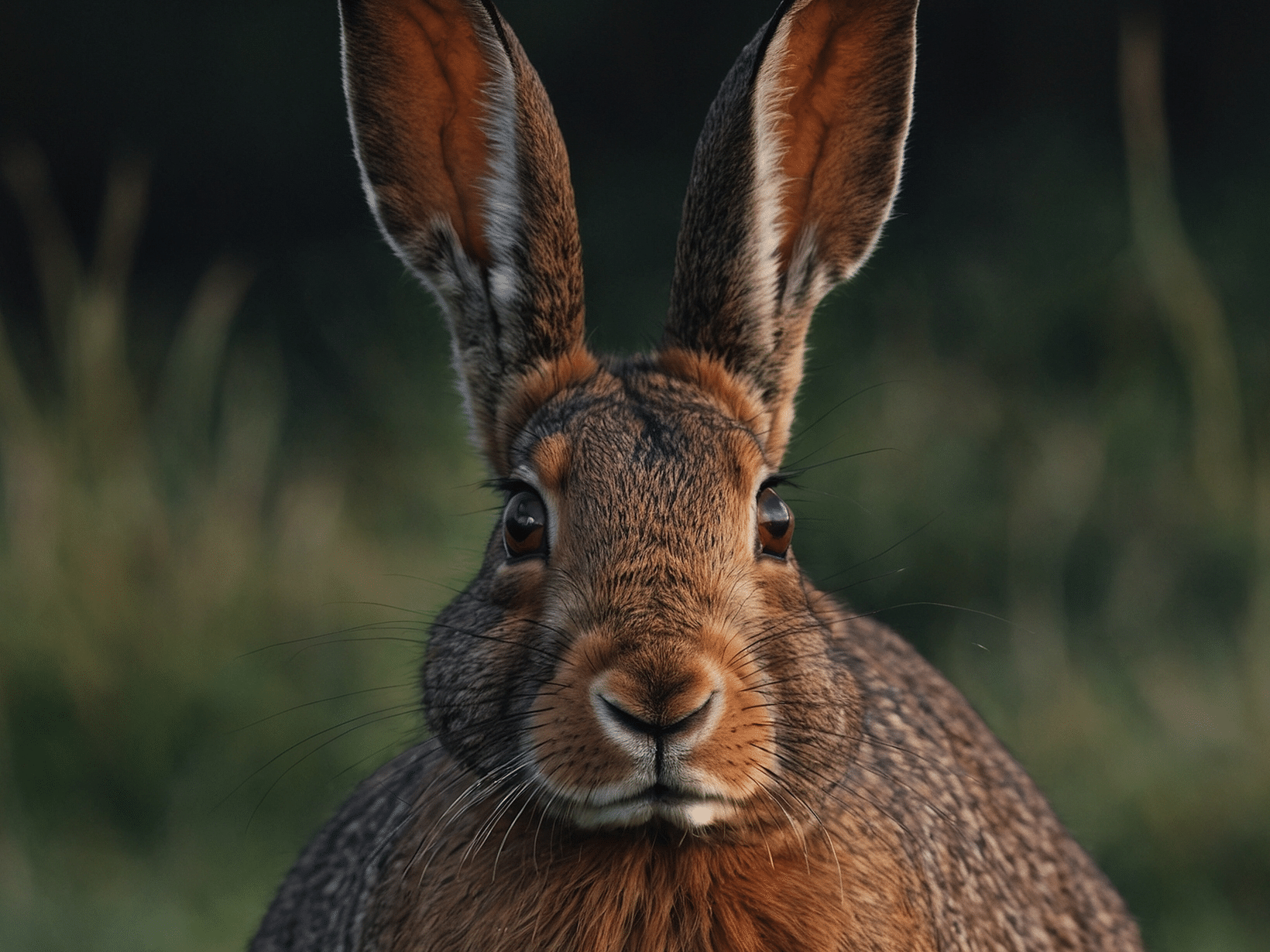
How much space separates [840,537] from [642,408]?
3196 mm

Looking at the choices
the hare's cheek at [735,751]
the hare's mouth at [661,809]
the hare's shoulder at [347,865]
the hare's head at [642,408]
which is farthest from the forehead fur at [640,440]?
the hare's shoulder at [347,865]

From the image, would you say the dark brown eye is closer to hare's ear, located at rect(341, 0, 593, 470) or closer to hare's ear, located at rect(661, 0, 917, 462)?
hare's ear, located at rect(661, 0, 917, 462)

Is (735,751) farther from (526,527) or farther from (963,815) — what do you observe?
(963,815)

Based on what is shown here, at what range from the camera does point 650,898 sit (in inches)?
102

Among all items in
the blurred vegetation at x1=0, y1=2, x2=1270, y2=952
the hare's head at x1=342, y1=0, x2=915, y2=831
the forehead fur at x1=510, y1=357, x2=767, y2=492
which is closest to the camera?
the hare's head at x1=342, y1=0, x2=915, y2=831

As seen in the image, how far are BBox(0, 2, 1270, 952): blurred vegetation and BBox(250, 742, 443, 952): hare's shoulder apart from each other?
170 mm

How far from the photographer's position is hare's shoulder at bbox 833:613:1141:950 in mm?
2871

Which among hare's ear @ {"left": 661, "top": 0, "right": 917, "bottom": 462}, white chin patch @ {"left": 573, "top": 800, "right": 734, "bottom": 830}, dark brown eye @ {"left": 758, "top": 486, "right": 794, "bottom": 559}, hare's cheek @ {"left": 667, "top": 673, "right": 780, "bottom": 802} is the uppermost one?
hare's ear @ {"left": 661, "top": 0, "right": 917, "bottom": 462}

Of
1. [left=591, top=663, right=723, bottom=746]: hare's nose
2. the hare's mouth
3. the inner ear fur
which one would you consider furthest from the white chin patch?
the inner ear fur

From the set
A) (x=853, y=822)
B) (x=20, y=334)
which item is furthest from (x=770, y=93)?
(x=20, y=334)

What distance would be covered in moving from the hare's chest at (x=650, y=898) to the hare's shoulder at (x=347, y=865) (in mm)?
219

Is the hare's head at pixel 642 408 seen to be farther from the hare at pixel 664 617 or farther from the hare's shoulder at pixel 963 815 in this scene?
the hare's shoulder at pixel 963 815

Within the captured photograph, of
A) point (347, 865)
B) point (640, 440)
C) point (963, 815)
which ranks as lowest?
point (347, 865)

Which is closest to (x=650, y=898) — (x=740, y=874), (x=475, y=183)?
(x=740, y=874)
